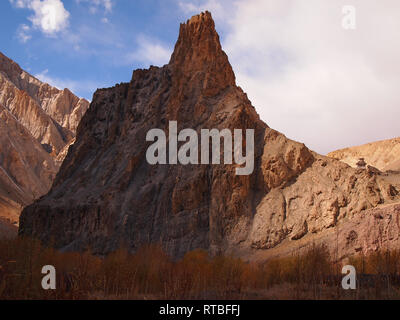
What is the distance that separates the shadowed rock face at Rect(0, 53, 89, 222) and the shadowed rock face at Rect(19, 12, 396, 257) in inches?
1549

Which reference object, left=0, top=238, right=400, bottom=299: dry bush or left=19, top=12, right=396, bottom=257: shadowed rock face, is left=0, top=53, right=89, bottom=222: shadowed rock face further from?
left=0, top=238, right=400, bottom=299: dry bush

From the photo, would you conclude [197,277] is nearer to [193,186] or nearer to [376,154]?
[193,186]

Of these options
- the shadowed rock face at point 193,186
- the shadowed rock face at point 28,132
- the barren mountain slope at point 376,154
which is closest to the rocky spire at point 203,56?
the shadowed rock face at point 193,186

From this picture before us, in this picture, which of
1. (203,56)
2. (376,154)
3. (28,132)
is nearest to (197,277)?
(203,56)

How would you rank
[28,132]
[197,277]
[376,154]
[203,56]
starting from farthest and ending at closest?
[28,132] → [376,154] → [203,56] → [197,277]

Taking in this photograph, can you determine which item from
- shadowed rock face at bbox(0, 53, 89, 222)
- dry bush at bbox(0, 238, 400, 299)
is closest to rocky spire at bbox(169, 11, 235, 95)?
dry bush at bbox(0, 238, 400, 299)

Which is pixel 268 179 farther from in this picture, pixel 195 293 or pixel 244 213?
pixel 195 293

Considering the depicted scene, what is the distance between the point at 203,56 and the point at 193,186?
15.0m

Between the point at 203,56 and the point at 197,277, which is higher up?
the point at 203,56

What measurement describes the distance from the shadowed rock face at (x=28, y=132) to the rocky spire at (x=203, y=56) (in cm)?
4812

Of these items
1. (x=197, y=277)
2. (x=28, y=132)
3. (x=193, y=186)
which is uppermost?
(x=28, y=132)

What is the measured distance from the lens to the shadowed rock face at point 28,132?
9812 centimetres

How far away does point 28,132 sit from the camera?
115500 mm

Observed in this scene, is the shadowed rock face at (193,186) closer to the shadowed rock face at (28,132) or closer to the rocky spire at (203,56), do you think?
the rocky spire at (203,56)
